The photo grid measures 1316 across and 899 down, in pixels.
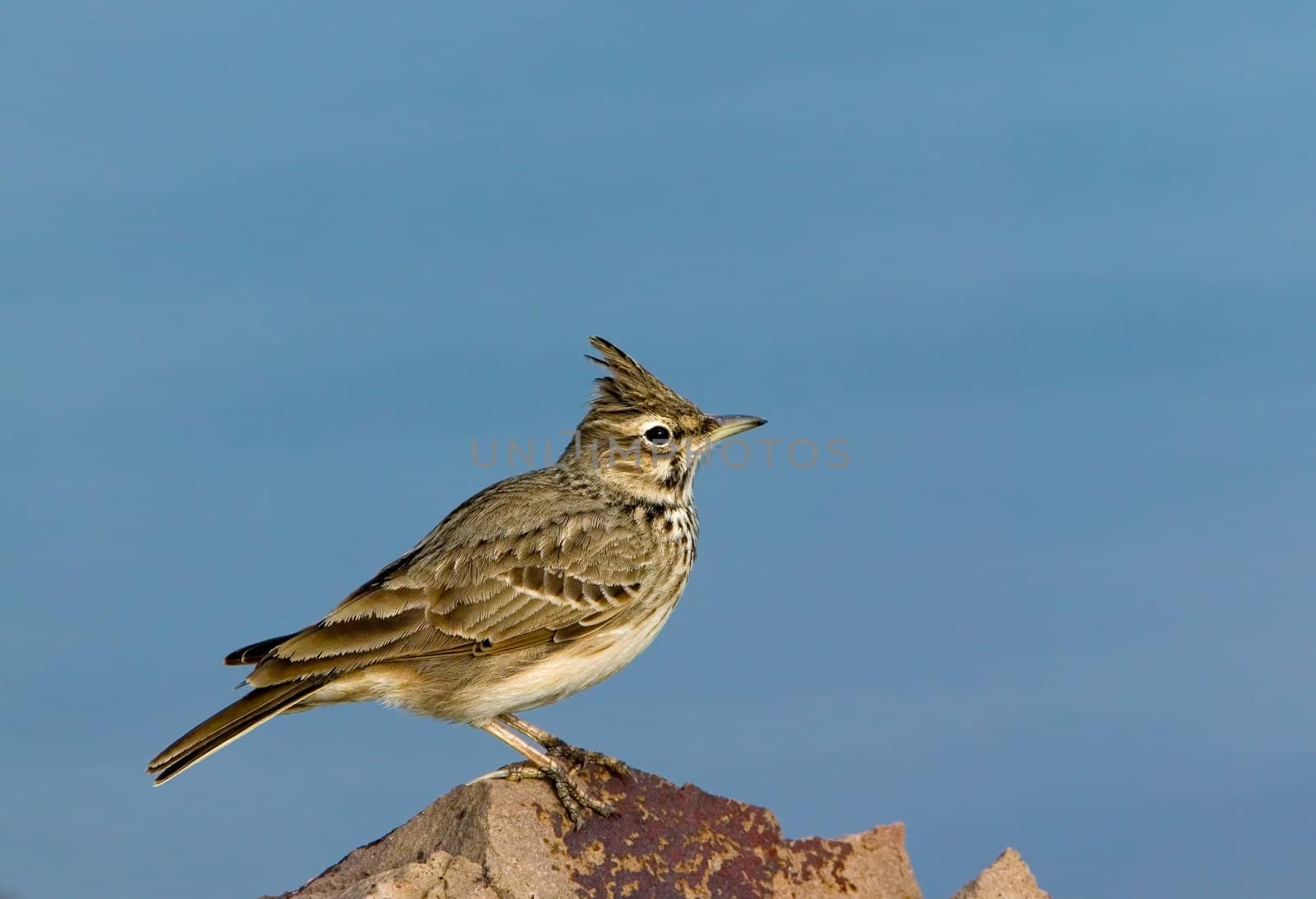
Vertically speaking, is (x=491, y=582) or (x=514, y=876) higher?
(x=491, y=582)

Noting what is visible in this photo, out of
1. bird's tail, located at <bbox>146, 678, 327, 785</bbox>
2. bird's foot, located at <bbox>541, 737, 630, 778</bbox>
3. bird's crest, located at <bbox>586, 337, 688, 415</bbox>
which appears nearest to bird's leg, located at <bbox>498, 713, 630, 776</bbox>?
bird's foot, located at <bbox>541, 737, 630, 778</bbox>

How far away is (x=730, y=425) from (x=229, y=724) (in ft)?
14.2

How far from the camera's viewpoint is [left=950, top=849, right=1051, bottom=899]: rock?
29.7 feet

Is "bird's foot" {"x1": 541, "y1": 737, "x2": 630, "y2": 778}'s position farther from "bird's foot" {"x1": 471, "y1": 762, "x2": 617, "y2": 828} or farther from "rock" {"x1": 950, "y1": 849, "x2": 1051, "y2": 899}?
"rock" {"x1": 950, "y1": 849, "x2": 1051, "y2": 899}

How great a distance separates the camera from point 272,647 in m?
9.54

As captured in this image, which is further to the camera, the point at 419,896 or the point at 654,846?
the point at 654,846

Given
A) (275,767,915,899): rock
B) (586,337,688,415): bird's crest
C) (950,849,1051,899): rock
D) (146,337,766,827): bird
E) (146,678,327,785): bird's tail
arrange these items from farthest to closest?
1. (586,337,688,415): bird's crest
2. (146,337,766,827): bird
3. (950,849,1051,899): rock
4. (146,678,327,785): bird's tail
5. (275,767,915,899): rock

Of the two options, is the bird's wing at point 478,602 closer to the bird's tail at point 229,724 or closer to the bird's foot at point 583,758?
the bird's tail at point 229,724

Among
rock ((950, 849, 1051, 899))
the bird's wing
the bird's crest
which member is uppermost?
the bird's crest

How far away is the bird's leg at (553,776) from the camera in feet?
29.3

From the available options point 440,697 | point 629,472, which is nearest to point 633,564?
point 629,472

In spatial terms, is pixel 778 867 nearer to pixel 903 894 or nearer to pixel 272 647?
pixel 903 894

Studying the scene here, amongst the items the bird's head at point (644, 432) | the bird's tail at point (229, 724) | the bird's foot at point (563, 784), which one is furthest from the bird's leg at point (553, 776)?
the bird's head at point (644, 432)

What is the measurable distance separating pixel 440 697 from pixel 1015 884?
408 centimetres
